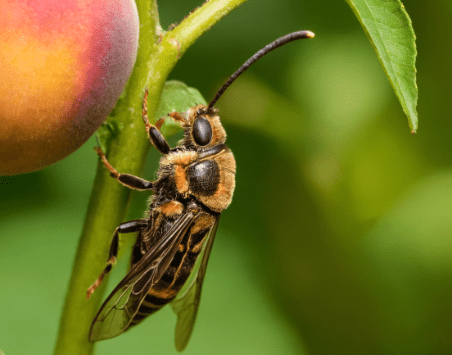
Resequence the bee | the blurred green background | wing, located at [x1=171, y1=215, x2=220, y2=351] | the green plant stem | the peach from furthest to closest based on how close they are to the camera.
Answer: the blurred green background → wing, located at [x1=171, y1=215, x2=220, y2=351] → the bee → the green plant stem → the peach

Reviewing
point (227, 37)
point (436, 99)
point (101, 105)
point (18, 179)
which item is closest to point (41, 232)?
point (18, 179)

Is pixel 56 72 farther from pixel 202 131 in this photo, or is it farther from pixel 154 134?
pixel 202 131

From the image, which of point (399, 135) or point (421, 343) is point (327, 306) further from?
point (399, 135)

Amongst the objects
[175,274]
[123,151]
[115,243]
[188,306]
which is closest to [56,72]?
[123,151]

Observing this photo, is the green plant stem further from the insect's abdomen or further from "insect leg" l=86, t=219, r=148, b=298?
the insect's abdomen

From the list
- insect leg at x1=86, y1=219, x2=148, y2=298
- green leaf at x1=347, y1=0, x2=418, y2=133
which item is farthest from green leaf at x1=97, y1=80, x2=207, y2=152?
green leaf at x1=347, y1=0, x2=418, y2=133

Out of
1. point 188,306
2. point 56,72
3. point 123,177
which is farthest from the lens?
point 188,306

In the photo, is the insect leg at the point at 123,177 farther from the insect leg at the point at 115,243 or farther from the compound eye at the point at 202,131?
the compound eye at the point at 202,131
